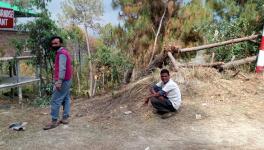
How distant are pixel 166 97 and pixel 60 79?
1785mm

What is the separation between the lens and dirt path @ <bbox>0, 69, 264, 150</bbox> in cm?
544

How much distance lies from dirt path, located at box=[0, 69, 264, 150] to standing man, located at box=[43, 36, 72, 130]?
187 millimetres

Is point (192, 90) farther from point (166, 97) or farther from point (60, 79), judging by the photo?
point (60, 79)

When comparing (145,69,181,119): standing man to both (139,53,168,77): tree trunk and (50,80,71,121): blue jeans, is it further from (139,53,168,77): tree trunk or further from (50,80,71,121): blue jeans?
(139,53,168,77): tree trunk

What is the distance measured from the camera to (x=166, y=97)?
6402mm

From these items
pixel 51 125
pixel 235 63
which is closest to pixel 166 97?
pixel 51 125

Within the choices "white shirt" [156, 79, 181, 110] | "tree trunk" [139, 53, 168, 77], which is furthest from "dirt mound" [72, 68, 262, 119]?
"tree trunk" [139, 53, 168, 77]

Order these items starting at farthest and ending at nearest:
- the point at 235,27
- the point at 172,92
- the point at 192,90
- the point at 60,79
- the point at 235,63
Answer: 1. the point at 235,27
2. the point at 235,63
3. the point at 192,90
4. the point at 172,92
5. the point at 60,79

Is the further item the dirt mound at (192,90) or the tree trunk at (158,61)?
the tree trunk at (158,61)

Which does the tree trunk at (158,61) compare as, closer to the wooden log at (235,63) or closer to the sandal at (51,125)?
the wooden log at (235,63)

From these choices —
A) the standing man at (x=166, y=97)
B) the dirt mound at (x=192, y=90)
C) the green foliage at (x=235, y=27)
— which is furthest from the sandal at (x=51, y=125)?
the green foliage at (x=235, y=27)

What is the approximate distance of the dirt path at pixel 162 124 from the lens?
17.8 feet

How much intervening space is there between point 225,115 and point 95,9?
1253 cm

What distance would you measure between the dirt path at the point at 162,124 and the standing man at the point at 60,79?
0.19 meters
